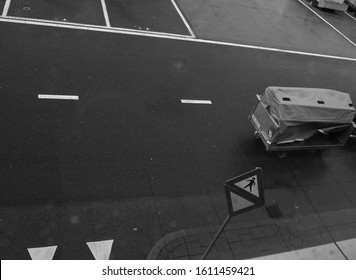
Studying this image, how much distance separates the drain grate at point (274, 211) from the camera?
27.0 ft

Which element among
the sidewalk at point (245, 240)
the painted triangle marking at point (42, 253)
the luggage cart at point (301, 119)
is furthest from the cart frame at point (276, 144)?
the painted triangle marking at point (42, 253)

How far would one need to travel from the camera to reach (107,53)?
1184 cm

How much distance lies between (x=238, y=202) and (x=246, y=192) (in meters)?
0.22

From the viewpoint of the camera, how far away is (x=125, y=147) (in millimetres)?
8719

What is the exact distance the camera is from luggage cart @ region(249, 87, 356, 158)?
8969 mm

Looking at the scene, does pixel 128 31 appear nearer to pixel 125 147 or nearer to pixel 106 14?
pixel 106 14

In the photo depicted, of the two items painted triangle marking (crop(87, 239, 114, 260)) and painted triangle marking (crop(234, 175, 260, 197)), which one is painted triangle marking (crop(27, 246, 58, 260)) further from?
painted triangle marking (crop(234, 175, 260, 197))

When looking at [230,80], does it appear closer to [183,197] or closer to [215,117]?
[215,117]

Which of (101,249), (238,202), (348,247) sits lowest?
(101,249)

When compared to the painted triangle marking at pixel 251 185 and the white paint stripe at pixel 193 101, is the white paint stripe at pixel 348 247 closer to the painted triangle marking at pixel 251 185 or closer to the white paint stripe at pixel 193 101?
the painted triangle marking at pixel 251 185

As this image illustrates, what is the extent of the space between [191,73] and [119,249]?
7.13m

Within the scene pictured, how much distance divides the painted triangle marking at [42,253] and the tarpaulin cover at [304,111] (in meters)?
6.04

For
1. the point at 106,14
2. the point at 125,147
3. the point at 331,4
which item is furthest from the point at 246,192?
the point at 331,4

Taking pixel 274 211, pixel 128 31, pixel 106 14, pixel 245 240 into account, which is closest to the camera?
pixel 245 240
